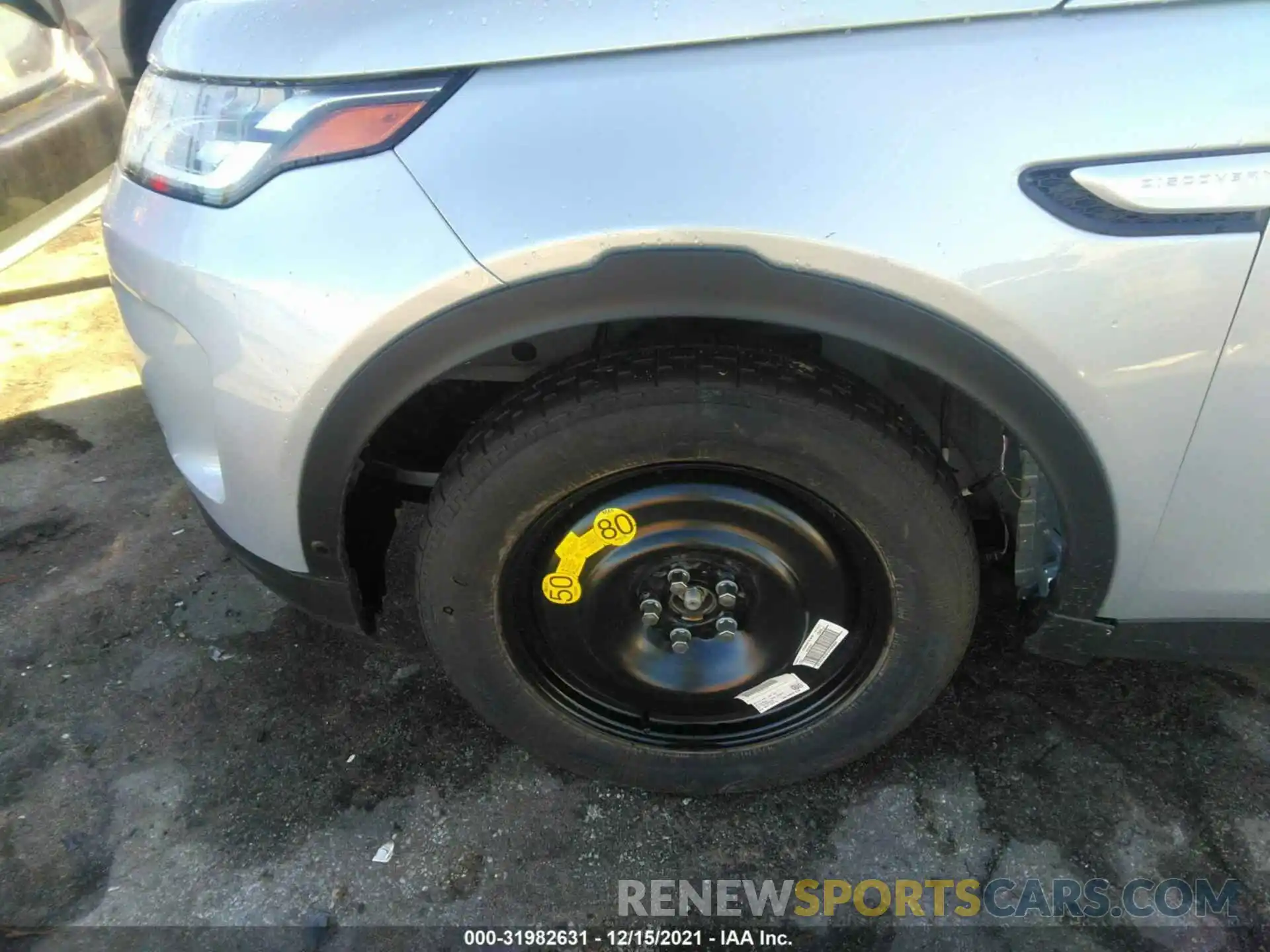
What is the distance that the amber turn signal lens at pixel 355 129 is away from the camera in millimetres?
1286

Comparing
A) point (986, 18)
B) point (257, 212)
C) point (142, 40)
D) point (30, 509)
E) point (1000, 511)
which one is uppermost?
point (986, 18)

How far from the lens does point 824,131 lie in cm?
120

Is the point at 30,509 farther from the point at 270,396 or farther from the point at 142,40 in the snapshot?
the point at 142,40

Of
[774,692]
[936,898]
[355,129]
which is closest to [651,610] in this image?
[774,692]

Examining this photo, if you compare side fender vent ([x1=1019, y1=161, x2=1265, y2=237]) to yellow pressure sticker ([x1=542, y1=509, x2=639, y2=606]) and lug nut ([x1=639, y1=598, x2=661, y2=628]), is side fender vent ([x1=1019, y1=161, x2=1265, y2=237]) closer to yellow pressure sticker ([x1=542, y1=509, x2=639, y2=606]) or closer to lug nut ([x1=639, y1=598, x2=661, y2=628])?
yellow pressure sticker ([x1=542, y1=509, x2=639, y2=606])

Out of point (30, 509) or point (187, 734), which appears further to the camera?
point (30, 509)

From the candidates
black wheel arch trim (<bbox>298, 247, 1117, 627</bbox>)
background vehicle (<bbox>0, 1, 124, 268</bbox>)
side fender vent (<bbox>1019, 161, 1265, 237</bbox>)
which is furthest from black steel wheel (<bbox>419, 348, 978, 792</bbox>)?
background vehicle (<bbox>0, 1, 124, 268</bbox>)

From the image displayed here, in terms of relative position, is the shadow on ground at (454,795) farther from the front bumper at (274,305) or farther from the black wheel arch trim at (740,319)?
the black wheel arch trim at (740,319)

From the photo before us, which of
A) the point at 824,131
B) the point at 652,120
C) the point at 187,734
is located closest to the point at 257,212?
the point at 652,120

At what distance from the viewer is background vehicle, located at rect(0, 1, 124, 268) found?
2678 millimetres

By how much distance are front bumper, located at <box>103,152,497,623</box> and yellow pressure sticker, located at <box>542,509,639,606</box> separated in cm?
42

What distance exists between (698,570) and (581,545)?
23 centimetres

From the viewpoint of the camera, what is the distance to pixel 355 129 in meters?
1.30

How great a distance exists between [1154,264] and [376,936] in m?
1.74
